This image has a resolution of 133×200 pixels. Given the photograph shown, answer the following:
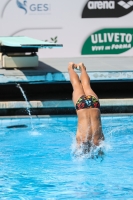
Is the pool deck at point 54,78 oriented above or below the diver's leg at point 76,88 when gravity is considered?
below

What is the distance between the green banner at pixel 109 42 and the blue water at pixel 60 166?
3.82m

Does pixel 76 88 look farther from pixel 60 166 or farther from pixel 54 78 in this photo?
pixel 54 78

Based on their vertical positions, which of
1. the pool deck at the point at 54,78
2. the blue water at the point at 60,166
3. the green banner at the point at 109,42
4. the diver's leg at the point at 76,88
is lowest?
the blue water at the point at 60,166

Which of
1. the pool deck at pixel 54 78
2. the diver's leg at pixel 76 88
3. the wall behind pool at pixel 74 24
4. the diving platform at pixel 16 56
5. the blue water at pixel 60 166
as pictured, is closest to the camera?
the blue water at pixel 60 166

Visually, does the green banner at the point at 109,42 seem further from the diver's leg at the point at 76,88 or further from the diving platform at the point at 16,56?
the diver's leg at the point at 76,88

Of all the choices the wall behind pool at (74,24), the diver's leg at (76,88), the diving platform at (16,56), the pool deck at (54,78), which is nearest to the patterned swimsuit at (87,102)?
the diver's leg at (76,88)

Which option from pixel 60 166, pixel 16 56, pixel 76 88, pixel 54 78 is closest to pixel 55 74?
pixel 54 78

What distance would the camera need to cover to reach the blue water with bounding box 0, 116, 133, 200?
6.13 m

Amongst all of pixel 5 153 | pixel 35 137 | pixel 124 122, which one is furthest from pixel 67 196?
pixel 124 122

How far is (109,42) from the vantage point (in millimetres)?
13047

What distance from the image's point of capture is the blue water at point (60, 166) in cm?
613

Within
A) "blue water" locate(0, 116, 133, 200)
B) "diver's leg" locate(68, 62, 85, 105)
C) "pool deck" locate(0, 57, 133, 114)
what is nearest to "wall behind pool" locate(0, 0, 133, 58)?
"pool deck" locate(0, 57, 133, 114)

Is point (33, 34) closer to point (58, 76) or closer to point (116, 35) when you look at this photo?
point (116, 35)

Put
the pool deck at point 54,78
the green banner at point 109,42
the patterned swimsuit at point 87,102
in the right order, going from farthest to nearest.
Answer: the green banner at point 109,42
the pool deck at point 54,78
the patterned swimsuit at point 87,102
